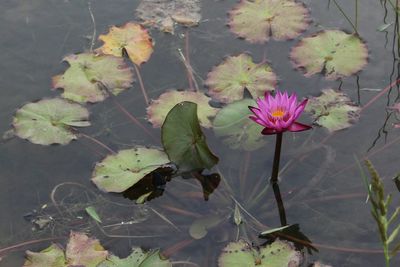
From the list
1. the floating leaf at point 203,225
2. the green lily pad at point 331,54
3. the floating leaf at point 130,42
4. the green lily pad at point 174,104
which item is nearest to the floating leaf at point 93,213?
the floating leaf at point 203,225

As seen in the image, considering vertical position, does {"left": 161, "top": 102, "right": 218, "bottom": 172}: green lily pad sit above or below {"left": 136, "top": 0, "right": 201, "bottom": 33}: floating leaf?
below

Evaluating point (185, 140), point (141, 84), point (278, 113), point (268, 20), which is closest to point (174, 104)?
point (141, 84)

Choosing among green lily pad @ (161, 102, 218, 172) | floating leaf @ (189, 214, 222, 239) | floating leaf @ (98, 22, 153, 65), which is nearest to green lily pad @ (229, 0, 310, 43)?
floating leaf @ (98, 22, 153, 65)

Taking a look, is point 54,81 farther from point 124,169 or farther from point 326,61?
point 326,61

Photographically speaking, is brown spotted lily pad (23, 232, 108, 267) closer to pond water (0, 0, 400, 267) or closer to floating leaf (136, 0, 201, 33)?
pond water (0, 0, 400, 267)

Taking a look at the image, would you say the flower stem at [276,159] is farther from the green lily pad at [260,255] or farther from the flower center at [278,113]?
the green lily pad at [260,255]

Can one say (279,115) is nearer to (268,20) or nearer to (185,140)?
(185,140)
